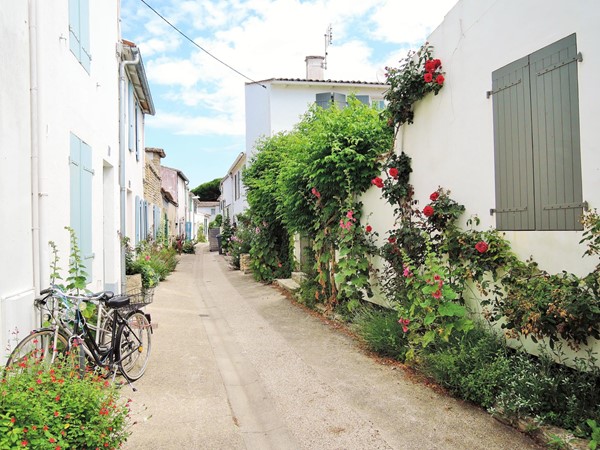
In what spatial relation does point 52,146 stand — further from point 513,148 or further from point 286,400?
point 513,148

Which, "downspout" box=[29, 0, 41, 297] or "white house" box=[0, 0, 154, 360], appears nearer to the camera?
"white house" box=[0, 0, 154, 360]

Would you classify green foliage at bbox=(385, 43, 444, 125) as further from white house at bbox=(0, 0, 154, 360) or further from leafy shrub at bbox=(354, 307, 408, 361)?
white house at bbox=(0, 0, 154, 360)

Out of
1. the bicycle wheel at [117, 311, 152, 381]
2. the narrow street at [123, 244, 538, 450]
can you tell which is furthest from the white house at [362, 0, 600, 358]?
the bicycle wheel at [117, 311, 152, 381]

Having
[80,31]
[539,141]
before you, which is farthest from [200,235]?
[539,141]

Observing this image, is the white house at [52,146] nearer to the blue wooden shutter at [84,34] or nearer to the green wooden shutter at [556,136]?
the blue wooden shutter at [84,34]

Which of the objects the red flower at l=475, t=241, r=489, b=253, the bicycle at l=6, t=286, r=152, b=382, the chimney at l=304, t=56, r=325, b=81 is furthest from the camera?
the chimney at l=304, t=56, r=325, b=81

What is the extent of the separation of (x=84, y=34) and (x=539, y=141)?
607 centimetres

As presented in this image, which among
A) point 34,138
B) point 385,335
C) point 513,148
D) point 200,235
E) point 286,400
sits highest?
point 34,138

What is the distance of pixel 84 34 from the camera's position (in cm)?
657

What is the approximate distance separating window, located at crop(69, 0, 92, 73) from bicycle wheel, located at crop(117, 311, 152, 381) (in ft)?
11.6

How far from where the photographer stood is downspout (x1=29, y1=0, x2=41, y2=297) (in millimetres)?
4320

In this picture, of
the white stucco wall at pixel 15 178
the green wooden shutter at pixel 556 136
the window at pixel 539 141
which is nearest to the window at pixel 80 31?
the white stucco wall at pixel 15 178

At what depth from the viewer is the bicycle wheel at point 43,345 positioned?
3547 millimetres

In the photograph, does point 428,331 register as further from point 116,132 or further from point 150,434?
point 116,132
